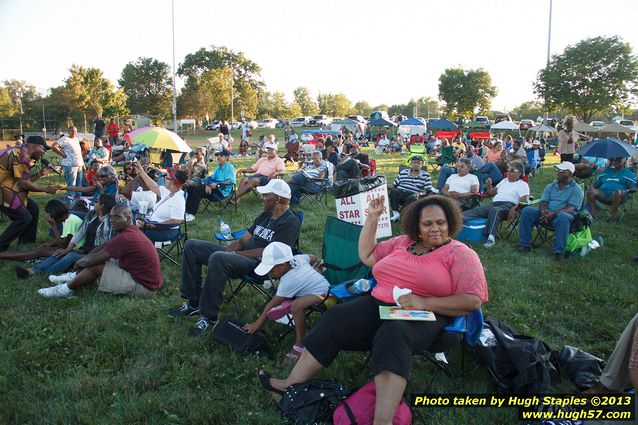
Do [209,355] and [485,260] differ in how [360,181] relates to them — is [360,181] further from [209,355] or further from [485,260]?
[209,355]

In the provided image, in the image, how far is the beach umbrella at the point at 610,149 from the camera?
756 cm

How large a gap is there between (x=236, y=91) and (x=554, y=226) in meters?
51.7

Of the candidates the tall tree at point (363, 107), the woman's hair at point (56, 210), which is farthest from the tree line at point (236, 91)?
the tall tree at point (363, 107)

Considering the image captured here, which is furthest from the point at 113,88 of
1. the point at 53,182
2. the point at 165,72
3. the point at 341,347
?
the point at 341,347

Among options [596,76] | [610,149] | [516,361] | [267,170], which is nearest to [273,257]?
[516,361]

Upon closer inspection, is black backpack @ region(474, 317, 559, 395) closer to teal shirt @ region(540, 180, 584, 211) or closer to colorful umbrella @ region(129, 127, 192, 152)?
teal shirt @ region(540, 180, 584, 211)

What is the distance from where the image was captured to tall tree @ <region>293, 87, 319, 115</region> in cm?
7538

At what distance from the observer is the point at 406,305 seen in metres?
2.63

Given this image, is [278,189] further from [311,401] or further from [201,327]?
[311,401]

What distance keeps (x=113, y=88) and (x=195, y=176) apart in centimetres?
3726

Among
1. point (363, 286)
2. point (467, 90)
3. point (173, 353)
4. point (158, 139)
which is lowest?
point (173, 353)

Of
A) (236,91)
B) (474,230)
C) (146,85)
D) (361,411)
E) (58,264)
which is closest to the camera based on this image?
(361,411)

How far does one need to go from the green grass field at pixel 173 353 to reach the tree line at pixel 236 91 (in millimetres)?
15765

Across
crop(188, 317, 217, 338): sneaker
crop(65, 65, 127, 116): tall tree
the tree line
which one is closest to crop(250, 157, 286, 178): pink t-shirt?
crop(188, 317, 217, 338): sneaker
